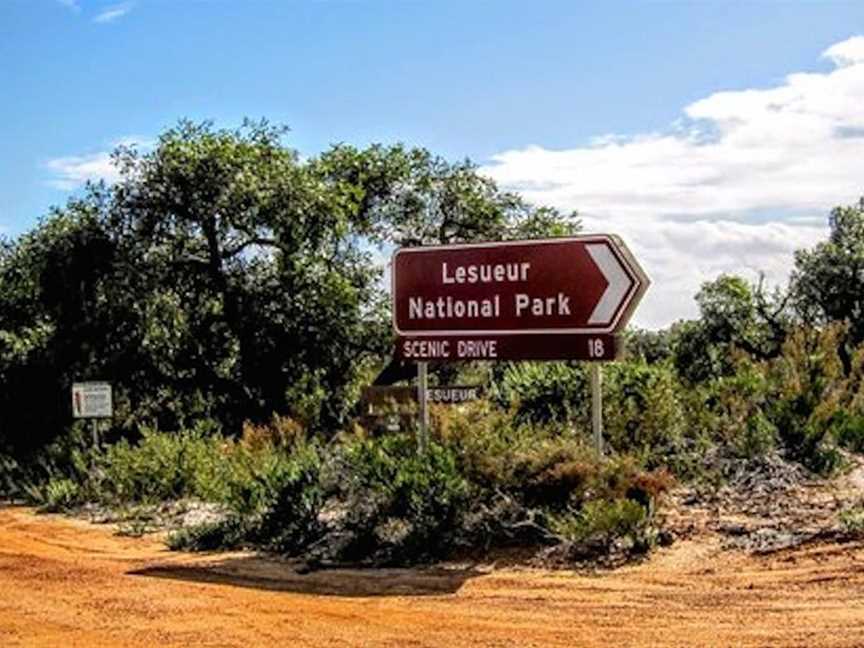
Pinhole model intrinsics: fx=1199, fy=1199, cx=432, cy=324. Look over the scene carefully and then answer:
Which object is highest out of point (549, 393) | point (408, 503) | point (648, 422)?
point (549, 393)

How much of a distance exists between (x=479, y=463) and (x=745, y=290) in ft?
128

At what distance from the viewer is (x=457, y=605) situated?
29.1 ft

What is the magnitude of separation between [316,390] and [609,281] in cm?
1437

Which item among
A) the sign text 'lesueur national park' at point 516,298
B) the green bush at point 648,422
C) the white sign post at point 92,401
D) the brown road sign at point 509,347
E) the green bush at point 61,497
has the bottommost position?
the green bush at point 61,497

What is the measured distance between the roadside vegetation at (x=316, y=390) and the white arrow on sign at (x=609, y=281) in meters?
1.46

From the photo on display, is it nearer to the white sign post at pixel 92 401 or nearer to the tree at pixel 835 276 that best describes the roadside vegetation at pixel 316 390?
the white sign post at pixel 92 401

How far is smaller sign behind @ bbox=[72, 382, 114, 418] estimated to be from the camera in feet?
64.6

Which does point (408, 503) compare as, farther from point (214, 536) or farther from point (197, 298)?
point (197, 298)

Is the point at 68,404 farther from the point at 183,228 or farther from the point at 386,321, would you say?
the point at 386,321

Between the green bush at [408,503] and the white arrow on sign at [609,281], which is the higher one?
the white arrow on sign at [609,281]

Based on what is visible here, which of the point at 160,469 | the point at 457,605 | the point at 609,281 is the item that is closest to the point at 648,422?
the point at 609,281

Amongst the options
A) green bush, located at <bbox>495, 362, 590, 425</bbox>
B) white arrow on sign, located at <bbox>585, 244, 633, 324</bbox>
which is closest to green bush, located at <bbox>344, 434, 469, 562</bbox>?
white arrow on sign, located at <bbox>585, 244, 633, 324</bbox>

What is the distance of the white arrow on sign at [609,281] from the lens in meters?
11.8

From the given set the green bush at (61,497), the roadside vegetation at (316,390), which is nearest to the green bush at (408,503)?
the roadside vegetation at (316,390)
